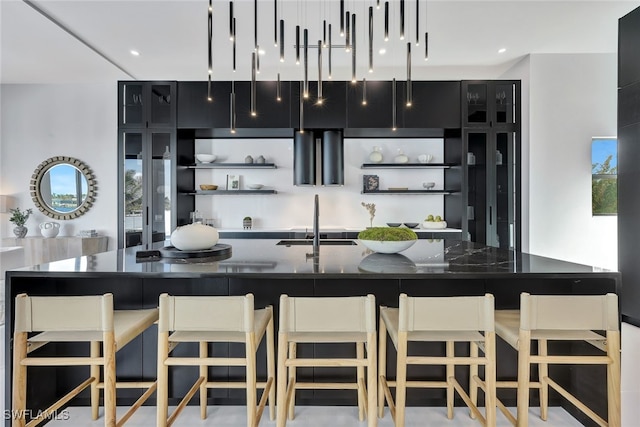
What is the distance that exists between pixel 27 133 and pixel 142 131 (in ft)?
6.82

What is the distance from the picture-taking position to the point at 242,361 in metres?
1.46

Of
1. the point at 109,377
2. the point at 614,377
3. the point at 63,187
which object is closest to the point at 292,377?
the point at 109,377

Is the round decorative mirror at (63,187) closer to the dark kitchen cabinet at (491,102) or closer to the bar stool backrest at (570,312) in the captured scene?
the dark kitchen cabinet at (491,102)

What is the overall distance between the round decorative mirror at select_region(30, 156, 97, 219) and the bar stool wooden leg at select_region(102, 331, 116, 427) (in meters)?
4.29

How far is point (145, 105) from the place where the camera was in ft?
14.1

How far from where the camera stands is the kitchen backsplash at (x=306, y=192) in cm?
495

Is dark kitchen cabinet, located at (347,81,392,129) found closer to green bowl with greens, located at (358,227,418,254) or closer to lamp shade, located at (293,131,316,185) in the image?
lamp shade, located at (293,131,316,185)

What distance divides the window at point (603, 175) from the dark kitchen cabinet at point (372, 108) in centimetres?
245

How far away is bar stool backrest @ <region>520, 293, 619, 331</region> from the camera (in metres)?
1.42

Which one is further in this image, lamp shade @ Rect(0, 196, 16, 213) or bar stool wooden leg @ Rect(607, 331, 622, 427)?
lamp shade @ Rect(0, 196, 16, 213)

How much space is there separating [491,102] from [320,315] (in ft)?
13.0

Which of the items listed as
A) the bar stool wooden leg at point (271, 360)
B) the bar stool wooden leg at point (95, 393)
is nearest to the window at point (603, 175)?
the bar stool wooden leg at point (271, 360)

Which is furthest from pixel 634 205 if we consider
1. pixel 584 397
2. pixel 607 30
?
pixel 607 30

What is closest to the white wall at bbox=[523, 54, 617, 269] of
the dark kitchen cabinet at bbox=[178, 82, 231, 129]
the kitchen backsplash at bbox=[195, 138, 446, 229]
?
the kitchen backsplash at bbox=[195, 138, 446, 229]
